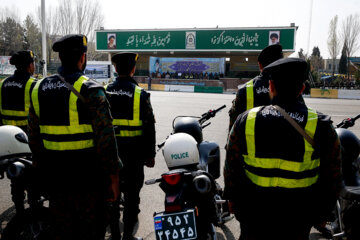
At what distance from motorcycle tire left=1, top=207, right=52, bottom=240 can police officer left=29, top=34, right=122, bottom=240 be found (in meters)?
0.34

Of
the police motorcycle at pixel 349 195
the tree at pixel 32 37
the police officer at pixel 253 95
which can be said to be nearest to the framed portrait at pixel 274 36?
the police officer at pixel 253 95

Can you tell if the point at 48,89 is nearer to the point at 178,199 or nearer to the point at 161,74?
the point at 178,199

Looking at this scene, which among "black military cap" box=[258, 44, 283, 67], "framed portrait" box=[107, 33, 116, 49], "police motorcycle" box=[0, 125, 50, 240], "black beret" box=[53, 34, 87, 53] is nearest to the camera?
"black beret" box=[53, 34, 87, 53]

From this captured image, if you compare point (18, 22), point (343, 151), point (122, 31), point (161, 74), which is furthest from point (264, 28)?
point (18, 22)

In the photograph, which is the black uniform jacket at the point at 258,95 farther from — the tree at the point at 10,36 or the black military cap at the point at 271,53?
the tree at the point at 10,36

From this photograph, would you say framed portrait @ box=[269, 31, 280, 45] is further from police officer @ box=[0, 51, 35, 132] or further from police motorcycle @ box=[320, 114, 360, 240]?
police motorcycle @ box=[320, 114, 360, 240]

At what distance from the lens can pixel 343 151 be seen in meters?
→ 3.00

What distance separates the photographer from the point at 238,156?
6.95ft

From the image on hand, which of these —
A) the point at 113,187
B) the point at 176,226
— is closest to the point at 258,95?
the point at 176,226

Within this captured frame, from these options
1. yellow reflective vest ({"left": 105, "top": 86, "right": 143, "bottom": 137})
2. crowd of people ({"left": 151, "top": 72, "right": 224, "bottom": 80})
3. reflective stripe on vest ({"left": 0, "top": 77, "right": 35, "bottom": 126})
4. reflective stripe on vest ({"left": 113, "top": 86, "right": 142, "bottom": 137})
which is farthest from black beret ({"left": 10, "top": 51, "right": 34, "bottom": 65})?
crowd of people ({"left": 151, "top": 72, "right": 224, "bottom": 80})

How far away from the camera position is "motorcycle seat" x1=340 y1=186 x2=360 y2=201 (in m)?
2.67

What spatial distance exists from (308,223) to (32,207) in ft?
6.66

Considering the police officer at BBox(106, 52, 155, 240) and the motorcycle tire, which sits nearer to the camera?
the motorcycle tire

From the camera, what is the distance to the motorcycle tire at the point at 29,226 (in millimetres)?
2441
